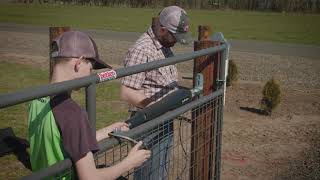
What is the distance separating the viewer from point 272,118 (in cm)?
829

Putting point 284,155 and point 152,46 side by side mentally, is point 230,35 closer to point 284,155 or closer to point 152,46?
point 284,155

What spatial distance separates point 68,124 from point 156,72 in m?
1.64

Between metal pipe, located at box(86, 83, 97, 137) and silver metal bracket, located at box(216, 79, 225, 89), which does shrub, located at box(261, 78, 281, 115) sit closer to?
silver metal bracket, located at box(216, 79, 225, 89)

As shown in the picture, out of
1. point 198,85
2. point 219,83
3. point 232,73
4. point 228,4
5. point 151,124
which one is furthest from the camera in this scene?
point 228,4

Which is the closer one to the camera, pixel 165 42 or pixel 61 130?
pixel 61 130

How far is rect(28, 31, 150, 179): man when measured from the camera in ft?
6.58

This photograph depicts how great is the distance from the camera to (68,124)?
6.57 ft

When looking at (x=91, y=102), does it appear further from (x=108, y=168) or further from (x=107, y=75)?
(x=108, y=168)

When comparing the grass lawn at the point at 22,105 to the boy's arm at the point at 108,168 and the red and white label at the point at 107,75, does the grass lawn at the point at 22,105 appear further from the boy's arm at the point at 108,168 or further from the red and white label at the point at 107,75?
the red and white label at the point at 107,75

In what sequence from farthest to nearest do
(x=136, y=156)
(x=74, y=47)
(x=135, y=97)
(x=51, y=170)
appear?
(x=135, y=97) → (x=136, y=156) → (x=74, y=47) → (x=51, y=170)

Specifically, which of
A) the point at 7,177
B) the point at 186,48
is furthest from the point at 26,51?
the point at 7,177

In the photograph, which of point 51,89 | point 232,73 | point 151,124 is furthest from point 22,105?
point 51,89

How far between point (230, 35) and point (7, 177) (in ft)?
63.6

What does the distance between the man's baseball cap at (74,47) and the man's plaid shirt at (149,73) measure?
1.25m
